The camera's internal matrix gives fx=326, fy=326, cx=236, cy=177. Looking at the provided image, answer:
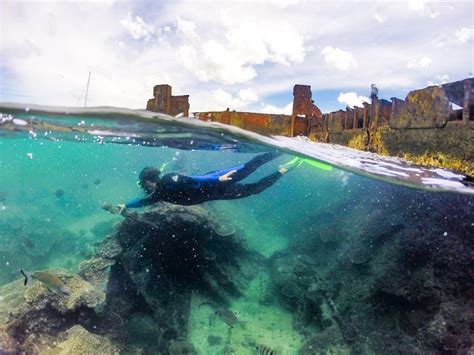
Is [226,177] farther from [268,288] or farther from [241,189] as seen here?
[268,288]

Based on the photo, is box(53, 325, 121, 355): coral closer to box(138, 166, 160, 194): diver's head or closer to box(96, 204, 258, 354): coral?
box(96, 204, 258, 354): coral

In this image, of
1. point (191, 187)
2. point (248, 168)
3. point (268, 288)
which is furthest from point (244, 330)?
point (248, 168)

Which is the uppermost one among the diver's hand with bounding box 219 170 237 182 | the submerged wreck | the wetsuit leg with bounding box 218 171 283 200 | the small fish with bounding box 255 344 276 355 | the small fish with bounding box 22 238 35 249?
the diver's hand with bounding box 219 170 237 182

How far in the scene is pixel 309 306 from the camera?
12.3 metres

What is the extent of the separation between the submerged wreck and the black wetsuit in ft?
9.80

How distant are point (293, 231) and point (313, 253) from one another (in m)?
4.61

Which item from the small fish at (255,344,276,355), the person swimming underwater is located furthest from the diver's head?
the small fish at (255,344,276,355)

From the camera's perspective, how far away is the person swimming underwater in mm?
9953

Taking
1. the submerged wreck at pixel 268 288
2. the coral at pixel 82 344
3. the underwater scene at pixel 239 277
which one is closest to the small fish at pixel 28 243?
the underwater scene at pixel 239 277

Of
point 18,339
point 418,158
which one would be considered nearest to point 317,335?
point 418,158

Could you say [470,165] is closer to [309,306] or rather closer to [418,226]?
[418,226]

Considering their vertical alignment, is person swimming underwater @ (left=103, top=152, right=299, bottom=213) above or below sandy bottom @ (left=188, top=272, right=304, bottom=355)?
above

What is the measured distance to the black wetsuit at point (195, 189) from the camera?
32.6 ft

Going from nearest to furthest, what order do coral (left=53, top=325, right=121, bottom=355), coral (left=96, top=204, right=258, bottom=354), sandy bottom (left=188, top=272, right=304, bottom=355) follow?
coral (left=53, top=325, right=121, bottom=355) → sandy bottom (left=188, top=272, right=304, bottom=355) → coral (left=96, top=204, right=258, bottom=354)
